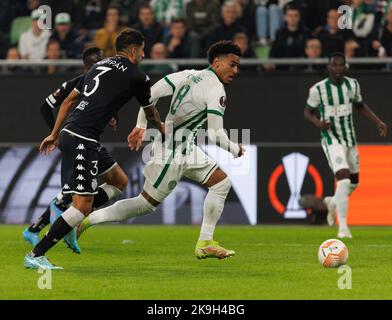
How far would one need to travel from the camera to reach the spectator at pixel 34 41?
67.5 ft

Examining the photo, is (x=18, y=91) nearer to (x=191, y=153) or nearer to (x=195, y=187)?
(x=195, y=187)

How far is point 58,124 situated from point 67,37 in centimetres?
912

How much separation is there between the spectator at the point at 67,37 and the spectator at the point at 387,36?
5.17 m

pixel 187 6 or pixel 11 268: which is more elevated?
pixel 187 6

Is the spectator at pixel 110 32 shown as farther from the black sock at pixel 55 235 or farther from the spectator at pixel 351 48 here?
the black sock at pixel 55 235

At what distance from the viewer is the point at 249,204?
754 inches

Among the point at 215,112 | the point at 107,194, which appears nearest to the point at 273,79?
the point at 107,194

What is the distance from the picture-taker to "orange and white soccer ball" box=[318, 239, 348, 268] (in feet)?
37.8

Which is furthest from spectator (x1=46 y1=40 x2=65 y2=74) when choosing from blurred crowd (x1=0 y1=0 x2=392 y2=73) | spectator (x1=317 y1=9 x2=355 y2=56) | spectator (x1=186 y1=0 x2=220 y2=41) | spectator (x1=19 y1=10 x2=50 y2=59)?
spectator (x1=317 y1=9 x2=355 y2=56)

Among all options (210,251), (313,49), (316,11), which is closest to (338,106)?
(313,49)

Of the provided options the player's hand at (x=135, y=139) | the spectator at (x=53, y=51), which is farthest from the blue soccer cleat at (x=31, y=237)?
the spectator at (x=53, y=51)

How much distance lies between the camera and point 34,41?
67.8 feet

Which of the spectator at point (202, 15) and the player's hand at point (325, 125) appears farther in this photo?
the spectator at point (202, 15)

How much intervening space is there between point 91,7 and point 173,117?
9444mm
